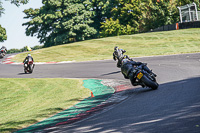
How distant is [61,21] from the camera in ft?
196

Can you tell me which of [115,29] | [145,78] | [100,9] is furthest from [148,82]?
[100,9]

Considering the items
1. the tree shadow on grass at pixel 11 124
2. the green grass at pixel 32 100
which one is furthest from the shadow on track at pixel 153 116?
the green grass at pixel 32 100

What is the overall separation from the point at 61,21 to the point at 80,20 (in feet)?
Answer: 13.8

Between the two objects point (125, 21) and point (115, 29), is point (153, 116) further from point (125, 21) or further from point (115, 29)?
point (125, 21)

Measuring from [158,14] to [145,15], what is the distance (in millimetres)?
2564

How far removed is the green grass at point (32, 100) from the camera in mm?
7996

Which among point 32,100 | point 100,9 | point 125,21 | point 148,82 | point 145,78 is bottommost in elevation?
point 32,100

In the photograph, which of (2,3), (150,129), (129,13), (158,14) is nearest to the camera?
(150,129)

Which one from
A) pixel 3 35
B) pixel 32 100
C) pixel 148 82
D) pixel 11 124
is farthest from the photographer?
pixel 3 35

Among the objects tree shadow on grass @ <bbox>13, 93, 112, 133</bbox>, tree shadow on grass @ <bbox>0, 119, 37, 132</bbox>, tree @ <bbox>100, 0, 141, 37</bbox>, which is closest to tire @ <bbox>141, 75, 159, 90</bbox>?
tree shadow on grass @ <bbox>13, 93, 112, 133</bbox>

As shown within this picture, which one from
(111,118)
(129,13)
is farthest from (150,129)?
(129,13)

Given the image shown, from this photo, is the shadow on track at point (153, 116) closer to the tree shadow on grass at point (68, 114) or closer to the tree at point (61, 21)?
the tree shadow on grass at point (68, 114)

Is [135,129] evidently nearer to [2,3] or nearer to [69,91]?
[69,91]

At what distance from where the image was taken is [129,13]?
60344mm
